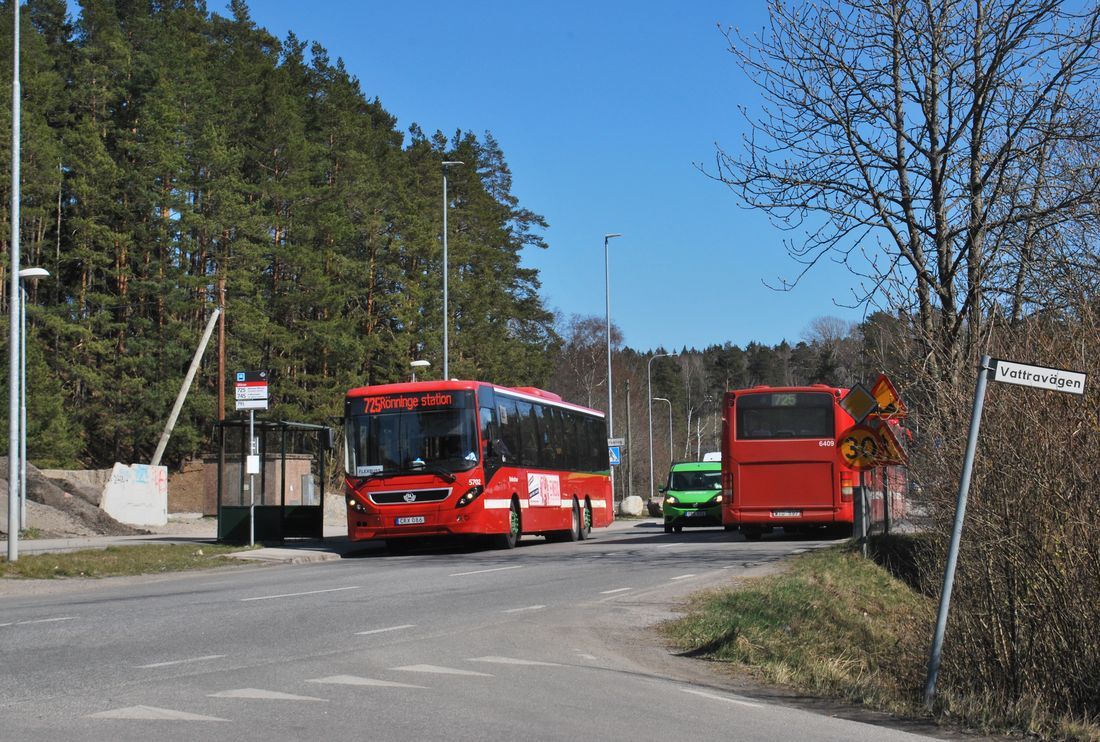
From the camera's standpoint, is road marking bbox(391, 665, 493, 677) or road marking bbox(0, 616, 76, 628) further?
road marking bbox(0, 616, 76, 628)

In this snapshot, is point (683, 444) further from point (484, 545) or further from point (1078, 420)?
point (1078, 420)

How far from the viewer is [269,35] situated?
72.3 meters

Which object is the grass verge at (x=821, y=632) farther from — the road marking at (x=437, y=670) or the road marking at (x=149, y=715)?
the road marking at (x=149, y=715)

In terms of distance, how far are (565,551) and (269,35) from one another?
54362 mm

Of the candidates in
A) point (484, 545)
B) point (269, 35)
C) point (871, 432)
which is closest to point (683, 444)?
point (269, 35)

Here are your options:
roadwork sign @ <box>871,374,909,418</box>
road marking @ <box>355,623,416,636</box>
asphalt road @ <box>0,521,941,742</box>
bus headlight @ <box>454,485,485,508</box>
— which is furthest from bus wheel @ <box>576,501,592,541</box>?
road marking @ <box>355,623,416,636</box>

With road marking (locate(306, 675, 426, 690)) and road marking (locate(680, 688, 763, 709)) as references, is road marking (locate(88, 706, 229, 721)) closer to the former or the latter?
road marking (locate(306, 675, 426, 690))

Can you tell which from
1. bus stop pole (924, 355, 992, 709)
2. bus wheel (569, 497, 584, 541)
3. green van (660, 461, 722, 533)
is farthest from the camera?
green van (660, 461, 722, 533)

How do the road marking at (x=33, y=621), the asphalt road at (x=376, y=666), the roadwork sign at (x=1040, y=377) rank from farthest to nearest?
the road marking at (x=33, y=621) → the roadwork sign at (x=1040, y=377) → the asphalt road at (x=376, y=666)

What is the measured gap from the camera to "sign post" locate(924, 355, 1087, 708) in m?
8.11

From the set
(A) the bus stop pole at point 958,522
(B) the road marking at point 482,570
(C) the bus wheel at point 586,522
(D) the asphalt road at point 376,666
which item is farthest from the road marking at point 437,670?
(C) the bus wheel at point 586,522

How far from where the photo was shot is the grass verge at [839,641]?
816 centimetres

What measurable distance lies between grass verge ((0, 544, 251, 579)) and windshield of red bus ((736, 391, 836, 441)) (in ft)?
35.5

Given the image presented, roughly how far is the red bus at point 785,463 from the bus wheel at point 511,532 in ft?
14.6
